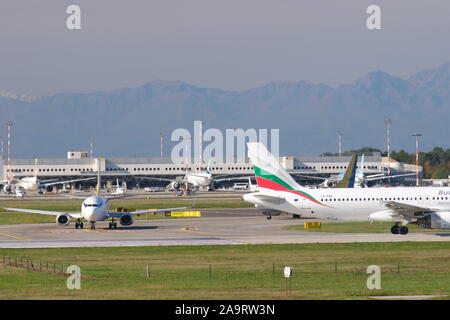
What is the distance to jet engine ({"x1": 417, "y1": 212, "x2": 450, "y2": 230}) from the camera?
71125 millimetres

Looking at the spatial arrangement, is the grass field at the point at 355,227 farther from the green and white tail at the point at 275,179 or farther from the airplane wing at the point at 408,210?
the green and white tail at the point at 275,179

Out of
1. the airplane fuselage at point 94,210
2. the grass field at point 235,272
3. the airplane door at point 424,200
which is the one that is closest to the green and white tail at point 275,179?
the airplane door at point 424,200

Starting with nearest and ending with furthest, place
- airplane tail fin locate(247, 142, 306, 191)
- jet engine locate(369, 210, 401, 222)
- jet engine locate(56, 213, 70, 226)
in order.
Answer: jet engine locate(369, 210, 401, 222) < airplane tail fin locate(247, 142, 306, 191) < jet engine locate(56, 213, 70, 226)

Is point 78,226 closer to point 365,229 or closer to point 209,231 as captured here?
point 209,231

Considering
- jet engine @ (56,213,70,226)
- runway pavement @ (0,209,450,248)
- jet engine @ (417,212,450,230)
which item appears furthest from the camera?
jet engine @ (56,213,70,226)

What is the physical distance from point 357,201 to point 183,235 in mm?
14589

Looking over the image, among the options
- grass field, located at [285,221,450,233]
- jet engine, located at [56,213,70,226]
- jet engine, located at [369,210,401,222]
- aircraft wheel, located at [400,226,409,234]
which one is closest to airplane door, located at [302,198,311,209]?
grass field, located at [285,221,450,233]

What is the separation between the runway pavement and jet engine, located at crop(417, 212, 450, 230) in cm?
76

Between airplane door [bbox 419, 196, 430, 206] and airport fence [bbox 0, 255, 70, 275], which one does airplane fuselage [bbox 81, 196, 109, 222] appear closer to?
airport fence [bbox 0, 255, 70, 275]

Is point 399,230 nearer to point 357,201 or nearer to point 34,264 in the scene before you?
point 357,201

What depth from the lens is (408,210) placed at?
71.8m

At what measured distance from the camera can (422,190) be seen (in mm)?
74875
